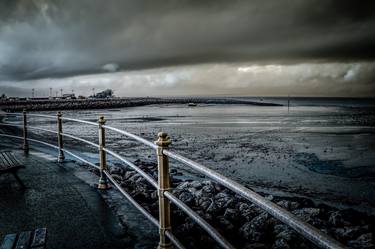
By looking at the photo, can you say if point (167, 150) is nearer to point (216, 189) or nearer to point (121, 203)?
point (121, 203)

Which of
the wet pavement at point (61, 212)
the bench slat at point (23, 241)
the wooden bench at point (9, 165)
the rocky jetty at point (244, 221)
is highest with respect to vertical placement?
the wooden bench at point (9, 165)

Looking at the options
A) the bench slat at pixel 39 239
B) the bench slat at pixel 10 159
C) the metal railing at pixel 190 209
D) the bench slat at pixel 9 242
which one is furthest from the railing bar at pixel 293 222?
the bench slat at pixel 10 159

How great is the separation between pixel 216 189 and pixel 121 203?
405cm

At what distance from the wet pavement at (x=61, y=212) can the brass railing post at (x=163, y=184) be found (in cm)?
56

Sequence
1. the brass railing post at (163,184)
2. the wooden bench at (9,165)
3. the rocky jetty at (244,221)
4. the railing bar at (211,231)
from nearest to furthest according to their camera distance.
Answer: the railing bar at (211,231) < the brass railing post at (163,184) < the wooden bench at (9,165) < the rocky jetty at (244,221)

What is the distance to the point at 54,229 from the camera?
3.75m

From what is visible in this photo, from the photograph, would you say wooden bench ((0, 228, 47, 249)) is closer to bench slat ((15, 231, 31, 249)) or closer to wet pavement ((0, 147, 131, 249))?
bench slat ((15, 231, 31, 249))

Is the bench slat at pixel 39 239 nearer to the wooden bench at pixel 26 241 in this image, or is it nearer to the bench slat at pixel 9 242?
the wooden bench at pixel 26 241

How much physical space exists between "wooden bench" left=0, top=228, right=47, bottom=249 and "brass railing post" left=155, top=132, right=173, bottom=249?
110 centimetres

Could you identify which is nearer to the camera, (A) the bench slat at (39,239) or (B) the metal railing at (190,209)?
(B) the metal railing at (190,209)

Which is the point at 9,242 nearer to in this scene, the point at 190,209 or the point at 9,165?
the point at 190,209

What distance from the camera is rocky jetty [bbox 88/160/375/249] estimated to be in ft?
17.4

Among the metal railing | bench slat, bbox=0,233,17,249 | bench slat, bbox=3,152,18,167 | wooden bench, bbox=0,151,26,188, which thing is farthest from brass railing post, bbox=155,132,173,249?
bench slat, bbox=3,152,18,167

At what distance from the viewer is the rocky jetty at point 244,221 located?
5301 millimetres
